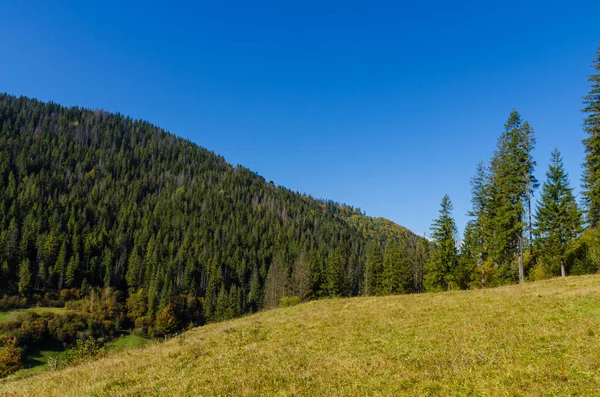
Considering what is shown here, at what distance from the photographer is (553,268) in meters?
43.2

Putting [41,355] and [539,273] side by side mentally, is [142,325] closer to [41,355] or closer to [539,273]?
[41,355]

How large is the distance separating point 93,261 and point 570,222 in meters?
157

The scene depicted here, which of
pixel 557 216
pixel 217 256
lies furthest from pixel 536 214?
pixel 217 256

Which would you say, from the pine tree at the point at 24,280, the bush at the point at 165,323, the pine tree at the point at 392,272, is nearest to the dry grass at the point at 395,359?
the pine tree at the point at 392,272

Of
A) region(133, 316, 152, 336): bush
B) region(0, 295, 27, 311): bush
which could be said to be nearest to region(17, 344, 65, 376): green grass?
region(133, 316, 152, 336): bush

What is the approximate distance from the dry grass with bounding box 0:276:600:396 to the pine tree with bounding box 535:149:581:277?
83.0ft

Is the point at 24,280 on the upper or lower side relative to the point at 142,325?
upper

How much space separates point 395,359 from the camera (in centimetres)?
1155

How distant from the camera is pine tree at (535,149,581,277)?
39.0m

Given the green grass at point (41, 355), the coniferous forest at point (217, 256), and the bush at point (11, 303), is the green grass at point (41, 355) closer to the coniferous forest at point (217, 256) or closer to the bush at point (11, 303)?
the coniferous forest at point (217, 256)

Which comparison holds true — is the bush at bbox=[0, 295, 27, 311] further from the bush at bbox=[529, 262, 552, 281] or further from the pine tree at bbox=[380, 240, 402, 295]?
the bush at bbox=[529, 262, 552, 281]

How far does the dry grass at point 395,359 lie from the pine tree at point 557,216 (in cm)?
2528

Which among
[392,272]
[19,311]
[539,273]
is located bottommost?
[19,311]

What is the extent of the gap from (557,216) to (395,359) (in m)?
40.2
